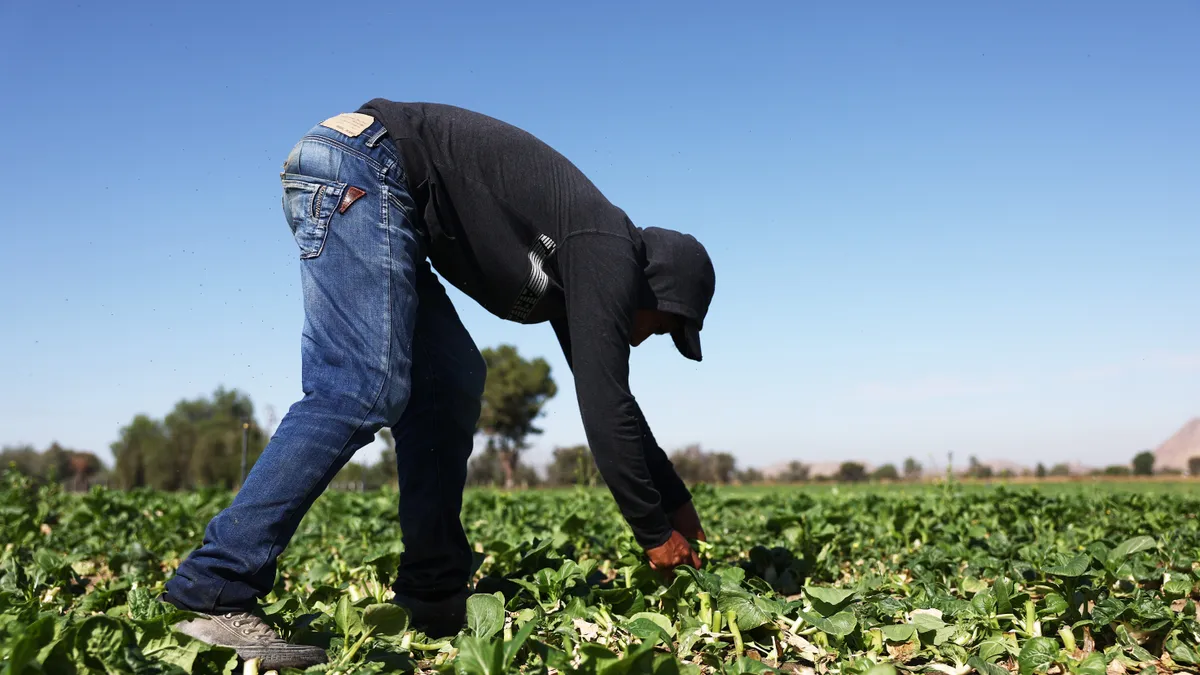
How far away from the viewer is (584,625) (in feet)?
9.11

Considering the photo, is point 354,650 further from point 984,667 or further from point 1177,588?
point 1177,588

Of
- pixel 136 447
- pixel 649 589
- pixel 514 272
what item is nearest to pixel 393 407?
pixel 514 272

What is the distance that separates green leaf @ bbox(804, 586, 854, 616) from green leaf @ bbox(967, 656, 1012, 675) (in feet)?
1.16

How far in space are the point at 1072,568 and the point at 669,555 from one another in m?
1.27

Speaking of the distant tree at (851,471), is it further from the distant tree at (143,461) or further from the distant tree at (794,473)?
the distant tree at (143,461)

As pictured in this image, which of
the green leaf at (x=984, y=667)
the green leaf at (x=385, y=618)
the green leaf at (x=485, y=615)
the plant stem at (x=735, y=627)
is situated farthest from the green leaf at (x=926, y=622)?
the green leaf at (x=385, y=618)

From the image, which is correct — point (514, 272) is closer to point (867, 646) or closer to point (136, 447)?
point (867, 646)

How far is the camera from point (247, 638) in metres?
2.11

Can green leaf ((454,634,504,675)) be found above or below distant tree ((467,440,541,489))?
above

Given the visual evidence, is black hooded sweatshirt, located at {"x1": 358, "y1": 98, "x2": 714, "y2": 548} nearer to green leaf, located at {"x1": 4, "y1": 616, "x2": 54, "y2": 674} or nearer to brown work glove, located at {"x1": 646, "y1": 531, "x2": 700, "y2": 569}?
brown work glove, located at {"x1": 646, "y1": 531, "x2": 700, "y2": 569}

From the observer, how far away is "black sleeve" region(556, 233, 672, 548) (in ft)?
8.41

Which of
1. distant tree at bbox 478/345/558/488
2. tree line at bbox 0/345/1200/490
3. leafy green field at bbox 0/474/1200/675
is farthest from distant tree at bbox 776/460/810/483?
leafy green field at bbox 0/474/1200/675

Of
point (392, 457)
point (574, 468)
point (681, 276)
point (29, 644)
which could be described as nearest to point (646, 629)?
point (681, 276)

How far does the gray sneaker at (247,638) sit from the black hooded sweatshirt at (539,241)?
989 mm
